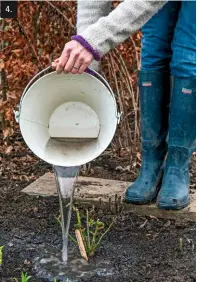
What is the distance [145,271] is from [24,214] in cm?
65

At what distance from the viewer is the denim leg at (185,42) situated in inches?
92.9

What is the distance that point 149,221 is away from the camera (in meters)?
2.45

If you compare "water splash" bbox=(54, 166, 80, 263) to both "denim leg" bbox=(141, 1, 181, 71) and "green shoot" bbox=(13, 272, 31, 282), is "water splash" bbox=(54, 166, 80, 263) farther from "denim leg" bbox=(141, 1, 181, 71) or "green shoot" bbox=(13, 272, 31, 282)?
"denim leg" bbox=(141, 1, 181, 71)

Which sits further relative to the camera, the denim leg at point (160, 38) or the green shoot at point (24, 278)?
the denim leg at point (160, 38)

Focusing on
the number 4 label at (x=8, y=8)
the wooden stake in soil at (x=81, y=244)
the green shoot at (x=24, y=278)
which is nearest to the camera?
the green shoot at (x=24, y=278)

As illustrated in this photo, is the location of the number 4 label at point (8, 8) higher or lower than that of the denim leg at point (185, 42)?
higher

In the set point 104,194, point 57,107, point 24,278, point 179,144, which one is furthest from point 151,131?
point 24,278

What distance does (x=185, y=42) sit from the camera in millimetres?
2389

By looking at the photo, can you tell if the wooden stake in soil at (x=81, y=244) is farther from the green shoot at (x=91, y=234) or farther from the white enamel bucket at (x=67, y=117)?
the white enamel bucket at (x=67, y=117)

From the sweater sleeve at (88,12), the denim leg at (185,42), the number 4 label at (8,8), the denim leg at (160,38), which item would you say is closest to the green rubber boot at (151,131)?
the denim leg at (160,38)

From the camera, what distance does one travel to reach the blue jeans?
2.38 metres

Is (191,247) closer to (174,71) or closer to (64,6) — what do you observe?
(174,71)

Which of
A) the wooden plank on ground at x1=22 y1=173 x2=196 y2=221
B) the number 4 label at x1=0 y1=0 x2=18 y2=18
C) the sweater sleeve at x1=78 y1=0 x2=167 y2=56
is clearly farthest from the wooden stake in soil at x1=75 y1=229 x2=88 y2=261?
the number 4 label at x1=0 y1=0 x2=18 y2=18

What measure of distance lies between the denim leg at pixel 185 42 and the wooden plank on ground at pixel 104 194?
524 mm
